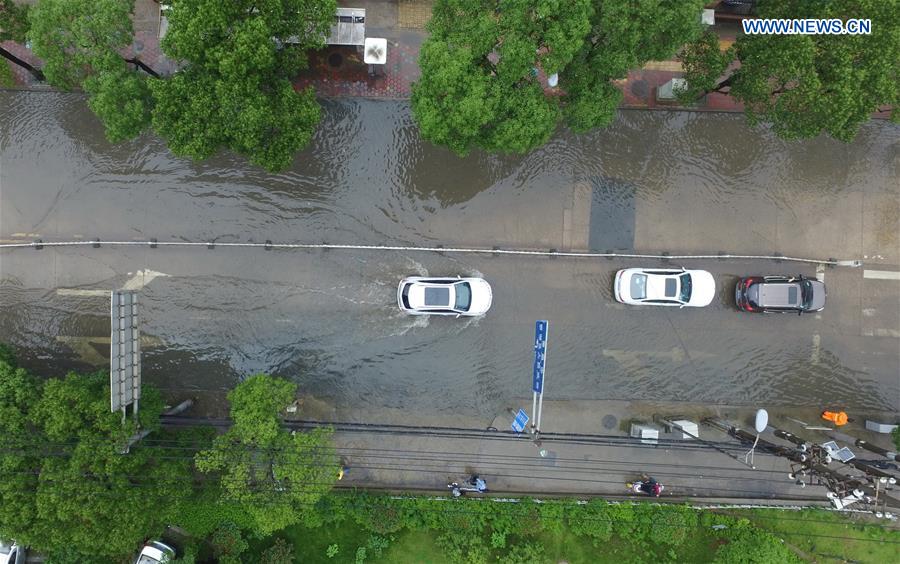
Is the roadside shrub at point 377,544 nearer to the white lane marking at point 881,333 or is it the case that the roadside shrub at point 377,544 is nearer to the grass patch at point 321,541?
the grass patch at point 321,541

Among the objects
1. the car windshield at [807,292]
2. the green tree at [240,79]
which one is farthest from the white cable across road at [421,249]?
the green tree at [240,79]

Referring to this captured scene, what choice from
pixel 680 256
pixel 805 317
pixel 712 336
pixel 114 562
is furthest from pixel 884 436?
pixel 114 562

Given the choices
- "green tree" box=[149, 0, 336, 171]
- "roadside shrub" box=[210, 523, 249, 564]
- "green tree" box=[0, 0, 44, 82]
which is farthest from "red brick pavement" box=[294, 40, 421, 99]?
"roadside shrub" box=[210, 523, 249, 564]

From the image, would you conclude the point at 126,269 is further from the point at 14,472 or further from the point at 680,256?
the point at 680,256

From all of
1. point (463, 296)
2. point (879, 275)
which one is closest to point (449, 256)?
point (463, 296)

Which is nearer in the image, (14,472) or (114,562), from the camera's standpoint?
(14,472)

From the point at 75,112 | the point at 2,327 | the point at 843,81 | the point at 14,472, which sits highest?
the point at 843,81
